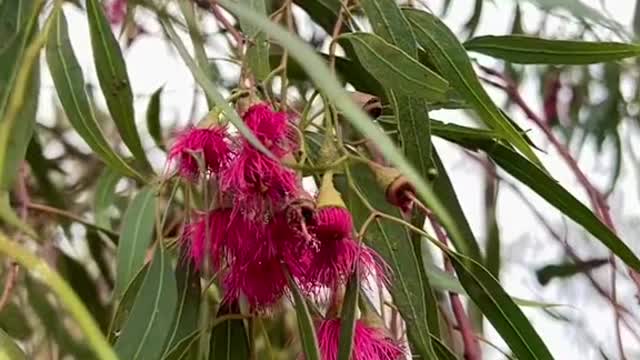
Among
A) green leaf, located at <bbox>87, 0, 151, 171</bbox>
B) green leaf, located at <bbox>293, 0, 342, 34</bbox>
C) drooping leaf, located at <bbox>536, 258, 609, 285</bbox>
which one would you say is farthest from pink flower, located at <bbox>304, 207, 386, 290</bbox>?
drooping leaf, located at <bbox>536, 258, 609, 285</bbox>

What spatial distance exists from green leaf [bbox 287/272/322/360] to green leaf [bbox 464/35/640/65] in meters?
0.27

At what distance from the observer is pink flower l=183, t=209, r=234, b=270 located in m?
0.70

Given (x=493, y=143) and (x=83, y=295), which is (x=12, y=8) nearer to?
(x=493, y=143)

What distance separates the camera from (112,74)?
84 cm

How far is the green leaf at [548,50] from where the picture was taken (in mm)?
824

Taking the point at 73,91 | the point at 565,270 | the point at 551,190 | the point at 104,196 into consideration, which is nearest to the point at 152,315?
the point at 73,91

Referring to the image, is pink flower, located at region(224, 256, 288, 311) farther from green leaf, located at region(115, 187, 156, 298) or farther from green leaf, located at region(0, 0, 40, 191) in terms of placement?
green leaf, located at region(115, 187, 156, 298)

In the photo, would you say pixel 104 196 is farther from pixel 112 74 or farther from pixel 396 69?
pixel 396 69

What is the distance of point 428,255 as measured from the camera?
46.6 inches

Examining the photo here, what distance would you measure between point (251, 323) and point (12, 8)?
0.83 feet

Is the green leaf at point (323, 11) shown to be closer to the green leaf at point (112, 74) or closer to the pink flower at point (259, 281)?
the green leaf at point (112, 74)

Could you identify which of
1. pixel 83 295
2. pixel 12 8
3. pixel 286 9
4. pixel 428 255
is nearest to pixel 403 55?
pixel 286 9

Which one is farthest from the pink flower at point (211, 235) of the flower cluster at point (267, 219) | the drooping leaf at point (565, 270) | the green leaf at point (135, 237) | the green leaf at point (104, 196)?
the drooping leaf at point (565, 270)

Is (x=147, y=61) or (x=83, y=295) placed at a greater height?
(x=147, y=61)
